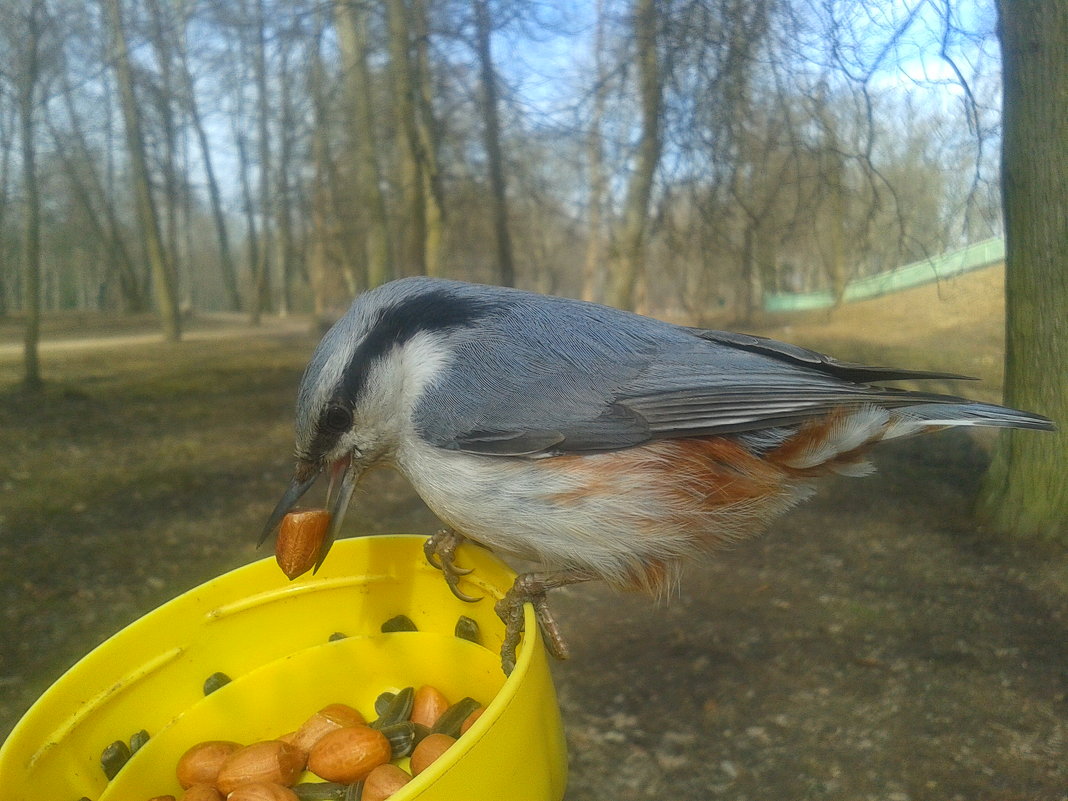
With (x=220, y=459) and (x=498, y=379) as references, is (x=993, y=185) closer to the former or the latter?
(x=498, y=379)

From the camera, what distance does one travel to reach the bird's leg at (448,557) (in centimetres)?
141

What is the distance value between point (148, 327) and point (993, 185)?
305 cm

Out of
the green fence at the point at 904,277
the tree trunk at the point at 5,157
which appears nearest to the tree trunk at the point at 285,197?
the tree trunk at the point at 5,157

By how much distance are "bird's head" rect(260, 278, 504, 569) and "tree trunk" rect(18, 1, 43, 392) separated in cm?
150

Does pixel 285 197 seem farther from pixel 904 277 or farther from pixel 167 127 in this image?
pixel 904 277

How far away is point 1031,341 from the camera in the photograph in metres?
1.93

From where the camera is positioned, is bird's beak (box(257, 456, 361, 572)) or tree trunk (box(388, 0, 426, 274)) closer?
bird's beak (box(257, 456, 361, 572))

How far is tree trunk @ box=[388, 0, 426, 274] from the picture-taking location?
2.95m

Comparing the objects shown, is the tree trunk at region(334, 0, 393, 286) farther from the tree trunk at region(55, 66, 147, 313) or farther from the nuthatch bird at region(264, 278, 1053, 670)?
the nuthatch bird at region(264, 278, 1053, 670)

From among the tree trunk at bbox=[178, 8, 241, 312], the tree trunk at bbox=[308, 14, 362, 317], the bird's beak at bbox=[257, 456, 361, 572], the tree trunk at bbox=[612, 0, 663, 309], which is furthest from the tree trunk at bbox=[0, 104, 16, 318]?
the tree trunk at bbox=[612, 0, 663, 309]

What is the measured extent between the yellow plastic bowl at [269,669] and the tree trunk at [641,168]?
6.86 ft

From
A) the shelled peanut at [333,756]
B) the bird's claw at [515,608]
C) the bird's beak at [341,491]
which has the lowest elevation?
the shelled peanut at [333,756]

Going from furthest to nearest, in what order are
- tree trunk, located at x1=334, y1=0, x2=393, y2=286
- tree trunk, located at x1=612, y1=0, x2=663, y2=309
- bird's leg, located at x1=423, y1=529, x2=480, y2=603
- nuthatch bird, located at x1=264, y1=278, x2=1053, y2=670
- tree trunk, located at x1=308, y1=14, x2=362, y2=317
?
tree trunk, located at x1=308, y1=14, x2=362, y2=317
tree trunk, located at x1=334, y1=0, x2=393, y2=286
tree trunk, located at x1=612, y1=0, x2=663, y2=309
bird's leg, located at x1=423, y1=529, x2=480, y2=603
nuthatch bird, located at x1=264, y1=278, x2=1053, y2=670

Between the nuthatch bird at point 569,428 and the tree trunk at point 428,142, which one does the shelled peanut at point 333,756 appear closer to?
the nuthatch bird at point 569,428
